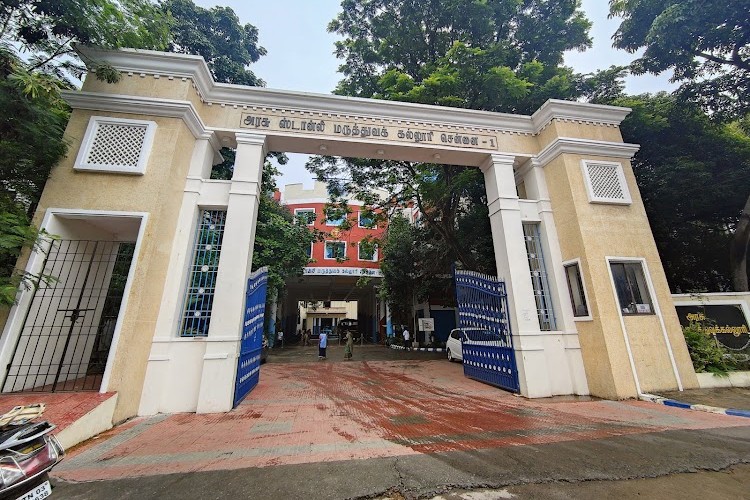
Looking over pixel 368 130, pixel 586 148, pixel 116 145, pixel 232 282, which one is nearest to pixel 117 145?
pixel 116 145

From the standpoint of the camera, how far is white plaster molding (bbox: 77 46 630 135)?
17.6 ft

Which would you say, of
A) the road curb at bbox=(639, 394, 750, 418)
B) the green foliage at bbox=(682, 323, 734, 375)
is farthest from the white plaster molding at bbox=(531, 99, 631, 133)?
Answer: the road curb at bbox=(639, 394, 750, 418)

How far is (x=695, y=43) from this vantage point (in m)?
7.57

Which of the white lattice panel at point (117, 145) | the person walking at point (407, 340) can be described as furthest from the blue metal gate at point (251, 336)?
the person walking at point (407, 340)

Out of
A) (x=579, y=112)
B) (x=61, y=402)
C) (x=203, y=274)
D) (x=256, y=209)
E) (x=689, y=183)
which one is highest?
(x=579, y=112)

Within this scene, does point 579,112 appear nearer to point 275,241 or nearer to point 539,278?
point 539,278

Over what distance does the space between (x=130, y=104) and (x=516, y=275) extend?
770cm

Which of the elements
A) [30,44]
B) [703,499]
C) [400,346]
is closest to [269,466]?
[703,499]

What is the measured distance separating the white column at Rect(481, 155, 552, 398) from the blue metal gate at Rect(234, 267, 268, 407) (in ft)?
16.4

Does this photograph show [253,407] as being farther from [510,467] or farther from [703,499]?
[703,499]

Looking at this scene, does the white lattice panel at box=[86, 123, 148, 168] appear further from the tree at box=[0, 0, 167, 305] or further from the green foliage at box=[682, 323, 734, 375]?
the green foliage at box=[682, 323, 734, 375]

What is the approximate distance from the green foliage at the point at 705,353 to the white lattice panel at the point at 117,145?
1062 cm

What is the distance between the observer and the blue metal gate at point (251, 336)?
5.28 meters

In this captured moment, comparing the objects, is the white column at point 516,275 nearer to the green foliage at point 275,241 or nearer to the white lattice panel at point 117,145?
the white lattice panel at point 117,145
